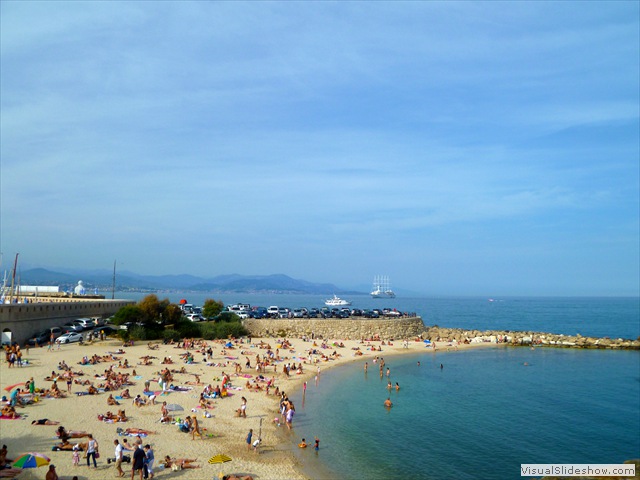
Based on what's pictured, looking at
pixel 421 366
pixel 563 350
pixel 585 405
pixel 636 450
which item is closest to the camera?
pixel 636 450

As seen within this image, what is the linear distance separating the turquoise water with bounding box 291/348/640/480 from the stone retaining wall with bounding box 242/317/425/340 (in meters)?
12.1

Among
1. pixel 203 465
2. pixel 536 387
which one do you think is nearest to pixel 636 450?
pixel 536 387

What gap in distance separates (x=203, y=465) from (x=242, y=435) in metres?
4.13

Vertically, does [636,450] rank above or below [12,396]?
below

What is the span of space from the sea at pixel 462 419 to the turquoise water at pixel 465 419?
57 millimetres

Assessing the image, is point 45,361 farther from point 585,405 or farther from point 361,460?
point 585,405

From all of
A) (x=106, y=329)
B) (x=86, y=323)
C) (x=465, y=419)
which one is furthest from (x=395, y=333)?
(x=86, y=323)

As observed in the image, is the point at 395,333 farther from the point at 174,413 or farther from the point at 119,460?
the point at 119,460

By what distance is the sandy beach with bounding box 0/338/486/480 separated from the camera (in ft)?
58.2

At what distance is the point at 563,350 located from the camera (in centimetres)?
5678

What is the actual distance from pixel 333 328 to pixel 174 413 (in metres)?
34.3

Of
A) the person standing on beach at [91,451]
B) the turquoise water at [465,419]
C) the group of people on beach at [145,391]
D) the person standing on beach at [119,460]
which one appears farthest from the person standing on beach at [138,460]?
the turquoise water at [465,419]

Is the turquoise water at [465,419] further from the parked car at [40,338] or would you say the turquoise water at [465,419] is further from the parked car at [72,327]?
the parked car at [72,327]

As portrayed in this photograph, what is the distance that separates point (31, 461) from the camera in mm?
15984
